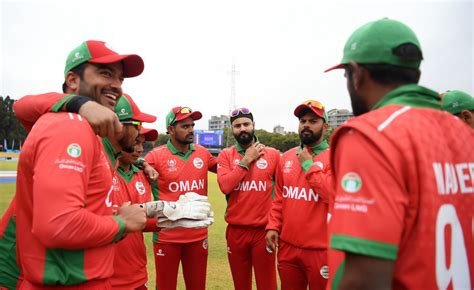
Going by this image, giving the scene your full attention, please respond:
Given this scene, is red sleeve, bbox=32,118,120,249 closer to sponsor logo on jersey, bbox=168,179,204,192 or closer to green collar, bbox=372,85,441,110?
green collar, bbox=372,85,441,110

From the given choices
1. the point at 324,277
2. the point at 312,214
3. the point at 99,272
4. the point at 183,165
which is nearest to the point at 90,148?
the point at 99,272

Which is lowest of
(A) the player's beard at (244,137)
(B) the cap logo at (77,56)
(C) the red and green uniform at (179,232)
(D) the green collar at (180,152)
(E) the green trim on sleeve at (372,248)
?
(C) the red and green uniform at (179,232)

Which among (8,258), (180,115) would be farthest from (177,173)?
(8,258)

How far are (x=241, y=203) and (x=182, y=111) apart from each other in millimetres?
1794

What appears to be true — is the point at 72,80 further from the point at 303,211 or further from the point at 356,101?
the point at 303,211

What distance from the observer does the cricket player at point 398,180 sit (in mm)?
1171

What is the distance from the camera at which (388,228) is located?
1.15m

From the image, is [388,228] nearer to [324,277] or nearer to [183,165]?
[324,277]

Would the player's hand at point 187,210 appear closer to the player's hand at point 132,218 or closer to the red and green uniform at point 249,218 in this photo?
the player's hand at point 132,218

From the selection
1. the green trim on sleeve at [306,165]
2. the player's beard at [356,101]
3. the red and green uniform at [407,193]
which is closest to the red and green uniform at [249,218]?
the green trim on sleeve at [306,165]

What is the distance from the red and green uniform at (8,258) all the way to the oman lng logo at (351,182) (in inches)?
85.7

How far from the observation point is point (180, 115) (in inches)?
210

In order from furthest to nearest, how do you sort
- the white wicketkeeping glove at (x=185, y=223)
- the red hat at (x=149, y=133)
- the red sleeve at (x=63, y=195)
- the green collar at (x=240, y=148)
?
1. the green collar at (x=240, y=148)
2. the red hat at (x=149, y=133)
3. the white wicketkeeping glove at (x=185, y=223)
4. the red sleeve at (x=63, y=195)

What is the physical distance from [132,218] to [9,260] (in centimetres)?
93
